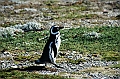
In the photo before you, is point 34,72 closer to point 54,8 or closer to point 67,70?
point 67,70

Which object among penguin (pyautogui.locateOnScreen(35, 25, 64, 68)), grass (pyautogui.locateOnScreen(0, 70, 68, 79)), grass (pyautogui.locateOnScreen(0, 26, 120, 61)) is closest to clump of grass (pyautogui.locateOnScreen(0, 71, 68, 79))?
grass (pyautogui.locateOnScreen(0, 70, 68, 79))

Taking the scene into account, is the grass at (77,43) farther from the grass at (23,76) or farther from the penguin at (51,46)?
the grass at (23,76)

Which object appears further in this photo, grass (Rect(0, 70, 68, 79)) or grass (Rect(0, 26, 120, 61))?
grass (Rect(0, 26, 120, 61))

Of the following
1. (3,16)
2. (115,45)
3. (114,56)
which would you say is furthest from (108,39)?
(3,16)

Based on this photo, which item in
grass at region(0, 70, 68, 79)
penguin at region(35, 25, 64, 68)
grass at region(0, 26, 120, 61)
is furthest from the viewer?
grass at region(0, 26, 120, 61)

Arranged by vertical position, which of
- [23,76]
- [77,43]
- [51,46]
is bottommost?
[77,43]

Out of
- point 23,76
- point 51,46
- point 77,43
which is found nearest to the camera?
point 23,76

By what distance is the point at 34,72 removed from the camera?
2339 centimetres

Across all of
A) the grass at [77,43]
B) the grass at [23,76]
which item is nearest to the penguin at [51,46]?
the grass at [23,76]

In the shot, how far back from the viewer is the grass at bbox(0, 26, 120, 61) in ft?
98.6

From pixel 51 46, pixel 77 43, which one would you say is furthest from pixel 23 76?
pixel 77 43

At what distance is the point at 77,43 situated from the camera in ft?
106

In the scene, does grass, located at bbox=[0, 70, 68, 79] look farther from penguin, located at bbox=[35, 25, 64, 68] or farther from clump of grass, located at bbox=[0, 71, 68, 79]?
penguin, located at bbox=[35, 25, 64, 68]

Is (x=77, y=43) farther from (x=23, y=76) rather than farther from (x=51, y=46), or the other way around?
(x=23, y=76)
